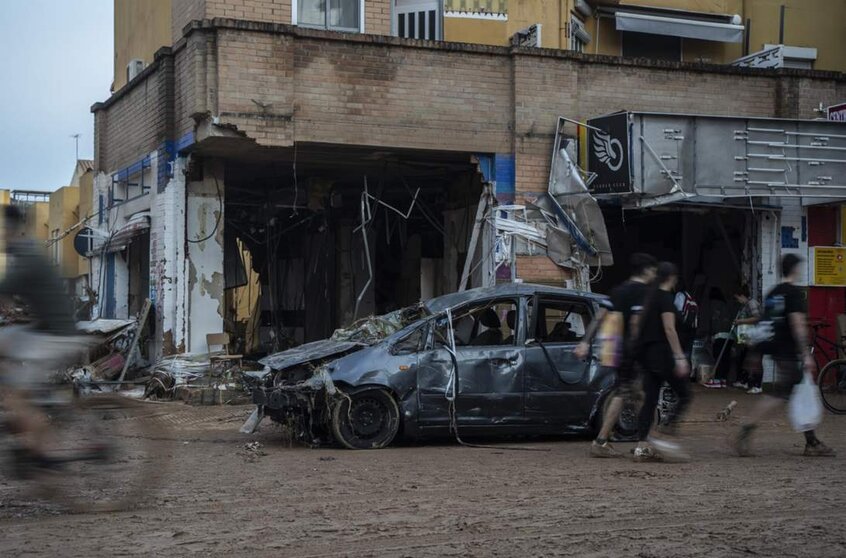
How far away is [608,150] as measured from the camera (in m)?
15.4

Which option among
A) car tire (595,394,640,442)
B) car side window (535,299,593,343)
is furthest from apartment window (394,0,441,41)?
car tire (595,394,640,442)

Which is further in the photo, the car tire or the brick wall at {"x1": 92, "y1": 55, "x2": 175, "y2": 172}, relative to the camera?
the brick wall at {"x1": 92, "y1": 55, "x2": 175, "y2": 172}

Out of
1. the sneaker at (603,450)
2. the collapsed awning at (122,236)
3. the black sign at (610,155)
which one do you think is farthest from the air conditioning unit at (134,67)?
the sneaker at (603,450)

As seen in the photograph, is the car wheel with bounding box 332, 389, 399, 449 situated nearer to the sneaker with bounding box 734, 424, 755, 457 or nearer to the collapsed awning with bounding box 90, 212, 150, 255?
the sneaker with bounding box 734, 424, 755, 457

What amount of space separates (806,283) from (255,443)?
1043 centimetres

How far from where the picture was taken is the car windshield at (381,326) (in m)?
10.8

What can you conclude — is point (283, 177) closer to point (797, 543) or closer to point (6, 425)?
point (6, 425)

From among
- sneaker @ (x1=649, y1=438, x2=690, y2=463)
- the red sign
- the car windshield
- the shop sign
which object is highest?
the red sign

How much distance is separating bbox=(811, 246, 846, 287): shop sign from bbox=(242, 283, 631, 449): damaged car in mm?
7568

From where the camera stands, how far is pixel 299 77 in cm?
1491

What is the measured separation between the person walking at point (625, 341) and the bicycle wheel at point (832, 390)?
513 cm

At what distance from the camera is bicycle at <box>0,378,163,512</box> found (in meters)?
6.40

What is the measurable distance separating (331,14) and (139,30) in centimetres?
713

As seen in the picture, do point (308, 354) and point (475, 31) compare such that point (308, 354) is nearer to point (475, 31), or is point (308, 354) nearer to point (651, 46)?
point (475, 31)
